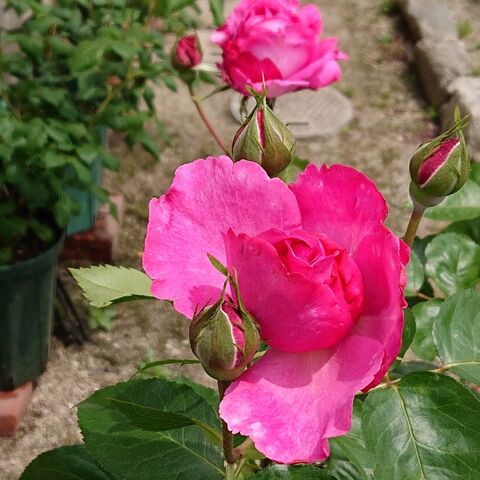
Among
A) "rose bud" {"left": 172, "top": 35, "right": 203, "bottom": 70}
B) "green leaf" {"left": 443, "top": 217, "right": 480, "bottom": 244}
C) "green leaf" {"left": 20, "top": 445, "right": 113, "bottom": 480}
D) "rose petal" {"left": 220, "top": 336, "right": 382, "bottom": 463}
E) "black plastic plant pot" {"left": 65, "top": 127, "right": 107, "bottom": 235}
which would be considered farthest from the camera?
"black plastic plant pot" {"left": 65, "top": 127, "right": 107, "bottom": 235}

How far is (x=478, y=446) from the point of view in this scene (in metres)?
0.55

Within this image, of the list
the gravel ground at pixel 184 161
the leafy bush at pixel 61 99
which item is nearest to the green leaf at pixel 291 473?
the leafy bush at pixel 61 99

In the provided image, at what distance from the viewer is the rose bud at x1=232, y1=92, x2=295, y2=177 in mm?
605

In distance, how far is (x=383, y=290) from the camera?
1.64 ft

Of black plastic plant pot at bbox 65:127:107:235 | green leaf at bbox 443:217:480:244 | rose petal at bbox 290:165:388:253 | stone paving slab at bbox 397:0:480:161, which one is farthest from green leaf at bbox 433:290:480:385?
stone paving slab at bbox 397:0:480:161

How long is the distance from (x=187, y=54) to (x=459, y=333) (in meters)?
0.67

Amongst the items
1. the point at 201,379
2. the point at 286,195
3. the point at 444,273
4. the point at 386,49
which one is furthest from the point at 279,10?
the point at 386,49

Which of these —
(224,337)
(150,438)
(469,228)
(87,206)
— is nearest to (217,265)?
(224,337)

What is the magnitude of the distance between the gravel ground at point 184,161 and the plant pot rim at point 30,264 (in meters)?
0.34

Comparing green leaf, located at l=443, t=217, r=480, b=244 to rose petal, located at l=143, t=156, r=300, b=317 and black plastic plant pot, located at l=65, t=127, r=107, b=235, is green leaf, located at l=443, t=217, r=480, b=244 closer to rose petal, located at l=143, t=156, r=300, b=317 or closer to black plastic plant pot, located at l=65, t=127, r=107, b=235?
rose petal, located at l=143, t=156, r=300, b=317

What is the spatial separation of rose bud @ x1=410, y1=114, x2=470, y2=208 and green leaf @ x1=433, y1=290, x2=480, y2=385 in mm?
109

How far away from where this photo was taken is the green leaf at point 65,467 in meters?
0.83

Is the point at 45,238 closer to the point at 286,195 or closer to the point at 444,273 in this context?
the point at 444,273

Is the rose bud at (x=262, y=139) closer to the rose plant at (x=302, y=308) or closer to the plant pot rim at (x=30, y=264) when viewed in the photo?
the rose plant at (x=302, y=308)
